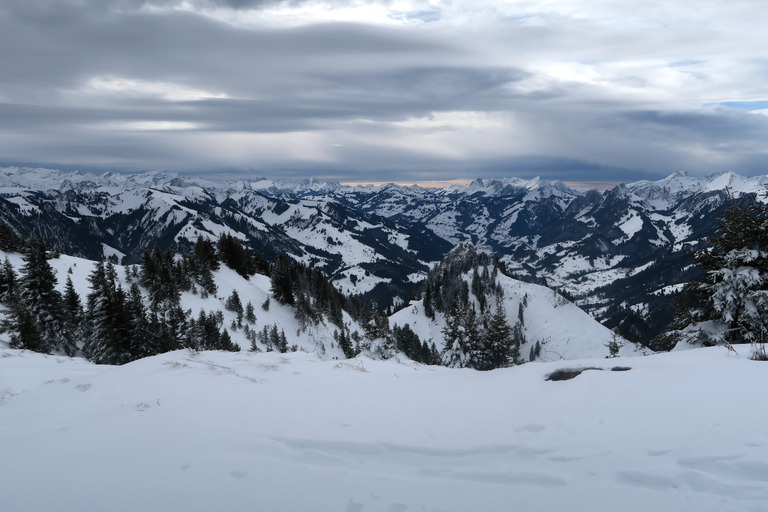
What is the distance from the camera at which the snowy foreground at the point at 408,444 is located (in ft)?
16.6

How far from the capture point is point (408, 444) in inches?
266

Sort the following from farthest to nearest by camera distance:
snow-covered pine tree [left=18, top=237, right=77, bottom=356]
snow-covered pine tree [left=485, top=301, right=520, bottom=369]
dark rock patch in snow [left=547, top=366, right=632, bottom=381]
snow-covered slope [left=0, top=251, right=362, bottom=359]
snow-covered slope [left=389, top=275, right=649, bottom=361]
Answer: snow-covered slope [left=389, top=275, right=649, bottom=361], snow-covered slope [left=0, top=251, right=362, bottom=359], snow-covered pine tree [left=485, top=301, right=520, bottom=369], snow-covered pine tree [left=18, top=237, right=77, bottom=356], dark rock patch in snow [left=547, top=366, right=632, bottom=381]

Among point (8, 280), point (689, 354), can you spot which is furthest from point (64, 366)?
point (8, 280)

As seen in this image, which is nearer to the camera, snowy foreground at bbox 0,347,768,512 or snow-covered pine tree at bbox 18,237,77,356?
snowy foreground at bbox 0,347,768,512

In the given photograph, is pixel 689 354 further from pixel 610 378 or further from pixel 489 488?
pixel 489 488

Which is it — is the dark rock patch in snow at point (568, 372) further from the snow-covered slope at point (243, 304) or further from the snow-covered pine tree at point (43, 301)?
the snow-covered pine tree at point (43, 301)

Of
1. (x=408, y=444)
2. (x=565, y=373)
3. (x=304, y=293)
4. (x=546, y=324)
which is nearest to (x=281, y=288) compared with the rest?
(x=304, y=293)

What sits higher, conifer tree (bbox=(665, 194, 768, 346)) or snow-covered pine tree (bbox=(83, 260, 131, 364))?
conifer tree (bbox=(665, 194, 768, 346))

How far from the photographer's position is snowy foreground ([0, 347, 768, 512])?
507 centimetres

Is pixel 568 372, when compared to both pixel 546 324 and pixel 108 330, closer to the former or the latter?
pixel 108 330

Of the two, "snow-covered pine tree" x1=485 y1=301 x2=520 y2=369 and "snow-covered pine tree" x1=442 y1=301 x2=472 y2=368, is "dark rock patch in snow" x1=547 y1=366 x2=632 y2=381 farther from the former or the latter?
"snow-covered pine tree" x1=485 y1=301 x2=520 y2=369

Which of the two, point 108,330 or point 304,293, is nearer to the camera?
point 108,330

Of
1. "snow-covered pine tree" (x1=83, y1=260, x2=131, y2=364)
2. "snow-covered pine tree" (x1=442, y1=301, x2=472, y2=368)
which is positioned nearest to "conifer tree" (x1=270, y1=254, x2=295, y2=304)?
"snow-covered pine tree" (x1=83, y1=260, x2=131, y2=364)

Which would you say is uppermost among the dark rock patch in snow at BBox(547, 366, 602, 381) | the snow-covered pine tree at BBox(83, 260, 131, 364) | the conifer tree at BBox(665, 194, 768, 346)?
the conifer tree at BBox(665, 194, 768, 346)
